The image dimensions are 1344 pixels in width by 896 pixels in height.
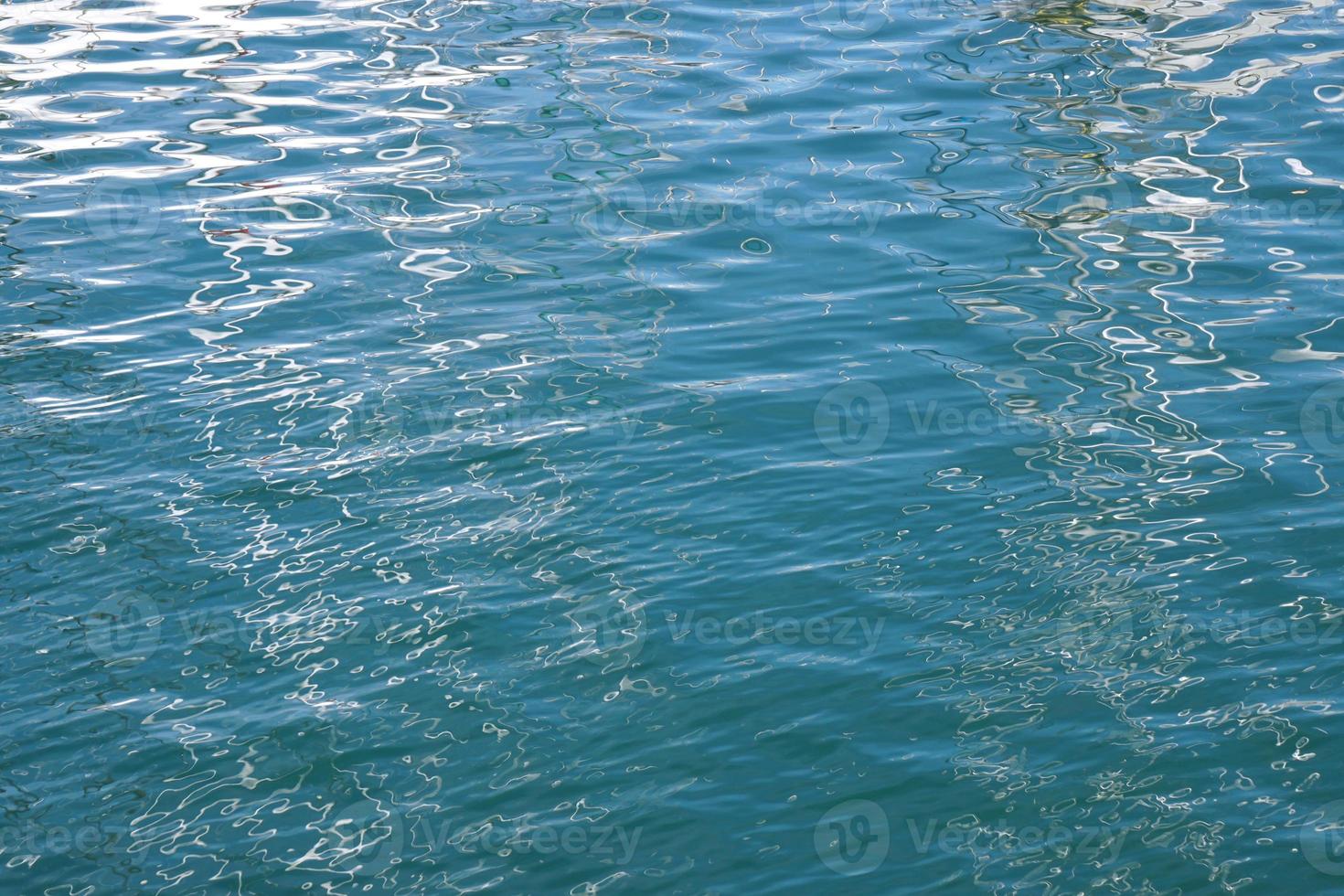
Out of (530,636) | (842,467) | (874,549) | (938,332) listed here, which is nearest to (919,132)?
(938,332)

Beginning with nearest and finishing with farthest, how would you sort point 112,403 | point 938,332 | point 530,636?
point 530,636 < point 112,403 < point 938,332

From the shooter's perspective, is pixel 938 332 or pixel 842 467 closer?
pixel 842 467

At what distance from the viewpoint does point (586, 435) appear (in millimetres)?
8719

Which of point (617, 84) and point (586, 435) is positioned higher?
point (617, 84)

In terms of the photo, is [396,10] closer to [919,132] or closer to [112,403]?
[919,132]

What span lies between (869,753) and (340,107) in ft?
32.2

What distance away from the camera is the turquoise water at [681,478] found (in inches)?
242

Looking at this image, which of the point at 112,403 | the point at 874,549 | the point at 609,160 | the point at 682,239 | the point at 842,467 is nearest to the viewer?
the point at 874,549

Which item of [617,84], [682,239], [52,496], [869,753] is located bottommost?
[869,753]

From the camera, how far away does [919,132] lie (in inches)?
499

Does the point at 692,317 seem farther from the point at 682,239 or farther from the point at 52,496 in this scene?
the point at 52,496

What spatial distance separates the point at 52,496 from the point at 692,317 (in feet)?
14.3

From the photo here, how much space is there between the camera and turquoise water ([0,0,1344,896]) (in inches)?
242

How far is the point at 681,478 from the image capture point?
8.34m
